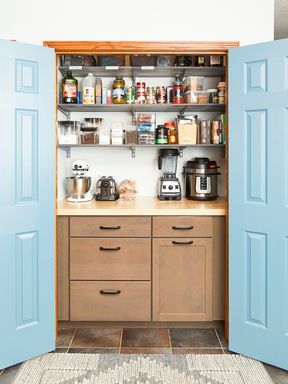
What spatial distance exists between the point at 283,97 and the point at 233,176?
0.55 meters

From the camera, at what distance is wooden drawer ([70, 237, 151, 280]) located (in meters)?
2.87

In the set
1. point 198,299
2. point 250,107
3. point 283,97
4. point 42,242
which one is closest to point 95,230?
point 42,242

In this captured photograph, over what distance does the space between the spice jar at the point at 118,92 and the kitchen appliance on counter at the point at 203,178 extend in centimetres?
76

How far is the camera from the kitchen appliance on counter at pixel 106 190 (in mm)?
3234

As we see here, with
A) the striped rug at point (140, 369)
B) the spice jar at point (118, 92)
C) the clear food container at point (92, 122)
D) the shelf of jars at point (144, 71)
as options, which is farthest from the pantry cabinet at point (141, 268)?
the shelf of jars at point (144, 71)

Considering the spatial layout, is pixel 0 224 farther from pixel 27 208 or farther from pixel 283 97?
pixel 283 97

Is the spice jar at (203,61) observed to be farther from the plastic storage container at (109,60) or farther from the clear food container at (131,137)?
the clear food container at (131,137)

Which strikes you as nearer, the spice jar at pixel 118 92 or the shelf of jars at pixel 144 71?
the shelf of jars at pixel 144 71

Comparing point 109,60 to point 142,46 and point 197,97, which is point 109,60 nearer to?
point 142,46

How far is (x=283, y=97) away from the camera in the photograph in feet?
7.61

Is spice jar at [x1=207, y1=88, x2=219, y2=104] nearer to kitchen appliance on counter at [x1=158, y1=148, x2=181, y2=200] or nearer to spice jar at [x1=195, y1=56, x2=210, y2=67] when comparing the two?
spice jar at [x1=195, y1=56, x2=210, y2=67]

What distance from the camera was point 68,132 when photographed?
10.7 feet

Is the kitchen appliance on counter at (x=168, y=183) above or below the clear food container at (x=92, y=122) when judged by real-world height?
below

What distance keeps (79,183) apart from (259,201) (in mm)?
1392
